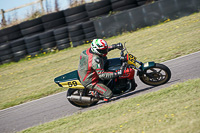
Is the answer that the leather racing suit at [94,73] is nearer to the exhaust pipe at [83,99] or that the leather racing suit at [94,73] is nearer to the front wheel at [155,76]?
the exhaust pipe at [83,99]

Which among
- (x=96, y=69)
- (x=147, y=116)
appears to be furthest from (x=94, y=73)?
(x=147, y=116)

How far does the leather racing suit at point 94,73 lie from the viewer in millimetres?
6441

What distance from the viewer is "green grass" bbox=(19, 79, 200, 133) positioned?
424 cm

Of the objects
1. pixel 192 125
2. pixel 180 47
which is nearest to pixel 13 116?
pixel 192 125

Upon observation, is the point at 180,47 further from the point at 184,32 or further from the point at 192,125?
the point at 192,125

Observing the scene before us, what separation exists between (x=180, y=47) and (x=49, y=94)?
520 cm

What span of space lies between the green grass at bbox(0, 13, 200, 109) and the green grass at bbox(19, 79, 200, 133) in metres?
3.72

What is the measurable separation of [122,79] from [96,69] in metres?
0.71

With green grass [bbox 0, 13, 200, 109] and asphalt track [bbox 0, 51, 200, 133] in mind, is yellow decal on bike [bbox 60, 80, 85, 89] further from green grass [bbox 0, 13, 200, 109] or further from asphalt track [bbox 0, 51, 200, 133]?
green grass [bbox 0, 13, 200, 109]

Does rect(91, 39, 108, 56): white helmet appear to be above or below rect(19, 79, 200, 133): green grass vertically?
above

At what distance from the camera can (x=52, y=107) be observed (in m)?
A: 7.87

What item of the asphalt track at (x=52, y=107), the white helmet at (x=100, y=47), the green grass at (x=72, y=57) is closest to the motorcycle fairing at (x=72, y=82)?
the asphalt track at (x=52, y=107)

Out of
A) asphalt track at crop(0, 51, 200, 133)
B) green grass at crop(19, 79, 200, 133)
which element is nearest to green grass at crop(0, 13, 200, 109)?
asphalt track at crop(0, 51, 200, 133)

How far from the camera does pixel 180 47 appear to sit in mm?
10672
